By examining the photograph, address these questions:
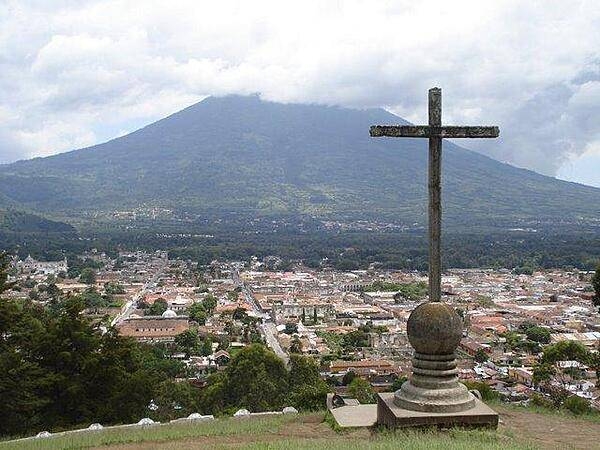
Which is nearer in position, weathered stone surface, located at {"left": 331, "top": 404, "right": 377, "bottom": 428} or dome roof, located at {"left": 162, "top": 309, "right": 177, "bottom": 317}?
weathered stone surface, located at {"left": 331, "top": 404, "right": 377, "bottom": 428}

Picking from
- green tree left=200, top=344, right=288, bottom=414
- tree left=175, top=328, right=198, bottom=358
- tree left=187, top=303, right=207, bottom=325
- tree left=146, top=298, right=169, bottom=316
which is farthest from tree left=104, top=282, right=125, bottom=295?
green tree left=200, top=344, right=288, bottom=414

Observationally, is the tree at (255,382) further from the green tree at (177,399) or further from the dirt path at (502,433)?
the dirt path at (502,433)

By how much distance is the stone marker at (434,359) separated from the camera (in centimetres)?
607

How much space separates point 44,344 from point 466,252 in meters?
79.6

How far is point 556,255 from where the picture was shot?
269 feet

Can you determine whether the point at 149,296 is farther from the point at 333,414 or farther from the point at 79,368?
the point at 333,414

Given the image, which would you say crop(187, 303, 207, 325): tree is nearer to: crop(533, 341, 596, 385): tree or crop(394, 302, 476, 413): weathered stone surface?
crop(533, 341, 596, 385): tree

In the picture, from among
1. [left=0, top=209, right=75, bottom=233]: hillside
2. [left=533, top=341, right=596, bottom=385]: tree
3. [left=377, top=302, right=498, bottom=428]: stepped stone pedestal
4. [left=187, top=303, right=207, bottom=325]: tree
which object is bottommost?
[left=187, top=303, right=207, bottom=325]: tree

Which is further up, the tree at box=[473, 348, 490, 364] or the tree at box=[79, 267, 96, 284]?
the tree at box=[473, 348, 490, 364]

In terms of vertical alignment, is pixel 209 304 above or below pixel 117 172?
below

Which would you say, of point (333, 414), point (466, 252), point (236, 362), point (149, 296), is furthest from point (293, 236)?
point (333, 414)

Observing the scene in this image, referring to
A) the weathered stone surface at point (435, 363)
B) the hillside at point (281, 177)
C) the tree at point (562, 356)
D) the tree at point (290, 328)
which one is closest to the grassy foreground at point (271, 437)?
the weathered stone surface at point (435, 363)

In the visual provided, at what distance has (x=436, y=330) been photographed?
624 centimetres

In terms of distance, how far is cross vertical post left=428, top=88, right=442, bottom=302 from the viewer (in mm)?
6715
